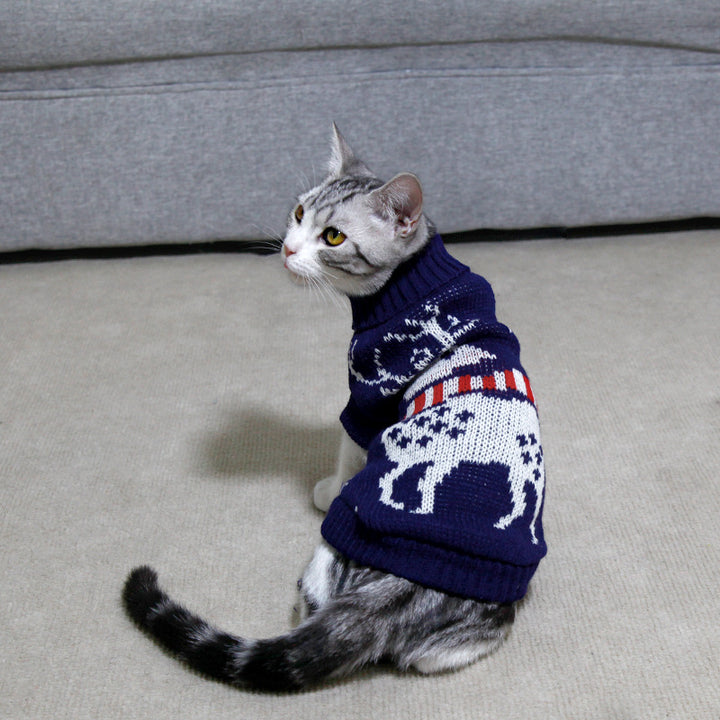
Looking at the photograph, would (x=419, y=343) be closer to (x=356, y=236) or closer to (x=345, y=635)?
(x=356, y=236)

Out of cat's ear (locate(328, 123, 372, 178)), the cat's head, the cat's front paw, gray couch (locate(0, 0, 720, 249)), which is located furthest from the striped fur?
gray couch (locate(0, 0, 720, 249))

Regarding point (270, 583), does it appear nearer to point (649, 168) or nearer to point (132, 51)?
point (132, 51)

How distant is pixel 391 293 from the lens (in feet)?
3.60

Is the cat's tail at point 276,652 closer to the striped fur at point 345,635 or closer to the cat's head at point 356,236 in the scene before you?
the striped fur at point 345,635

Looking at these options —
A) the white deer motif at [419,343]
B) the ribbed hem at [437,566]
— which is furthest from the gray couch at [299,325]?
the white deer motif at [419,343]

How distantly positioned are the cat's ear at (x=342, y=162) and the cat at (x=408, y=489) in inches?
3.9

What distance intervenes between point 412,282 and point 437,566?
37cm

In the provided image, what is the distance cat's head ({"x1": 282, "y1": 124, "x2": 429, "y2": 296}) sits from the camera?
1.06m

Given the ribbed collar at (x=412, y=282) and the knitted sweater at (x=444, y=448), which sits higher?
the ribbed collar at (x=412, y=282)

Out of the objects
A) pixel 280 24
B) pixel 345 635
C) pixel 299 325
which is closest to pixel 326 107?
pixel 280 24

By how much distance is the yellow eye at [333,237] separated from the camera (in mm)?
1089

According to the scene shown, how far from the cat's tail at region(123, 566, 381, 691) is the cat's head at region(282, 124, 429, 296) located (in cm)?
43

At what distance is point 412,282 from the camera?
3.54ft

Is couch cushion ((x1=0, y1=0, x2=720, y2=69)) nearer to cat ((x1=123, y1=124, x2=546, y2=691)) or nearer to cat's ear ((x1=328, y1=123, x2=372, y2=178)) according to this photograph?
cat's ear ((x1=328, y1=123, x2=372, y2=178))
